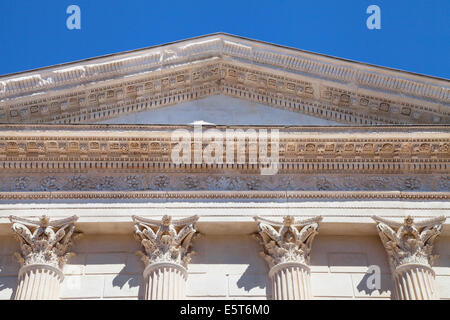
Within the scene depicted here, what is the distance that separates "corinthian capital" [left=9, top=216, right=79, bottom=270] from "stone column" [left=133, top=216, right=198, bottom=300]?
4.13 ft

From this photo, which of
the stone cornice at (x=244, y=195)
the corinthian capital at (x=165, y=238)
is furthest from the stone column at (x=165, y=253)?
the stone cornice at (x=244, y=195)

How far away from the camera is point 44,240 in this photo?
535 inches

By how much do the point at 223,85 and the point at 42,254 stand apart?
18.6 ft

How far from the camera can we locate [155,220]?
548 inches

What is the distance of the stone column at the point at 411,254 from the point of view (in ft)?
43.0

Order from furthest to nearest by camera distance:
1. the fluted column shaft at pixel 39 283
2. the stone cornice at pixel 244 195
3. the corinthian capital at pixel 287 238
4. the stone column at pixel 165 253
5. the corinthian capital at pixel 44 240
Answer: the stone cornice at pixel 244 195 → the corinthian capital at pixel 287 238 → the corinthian capital at pixel 44 240 → the stone column at pixel 165 253 → the fluted column shaft at pixel 39 283

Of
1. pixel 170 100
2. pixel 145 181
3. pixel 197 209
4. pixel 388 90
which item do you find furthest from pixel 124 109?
pixel 388 90

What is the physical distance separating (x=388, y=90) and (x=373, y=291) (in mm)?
4397

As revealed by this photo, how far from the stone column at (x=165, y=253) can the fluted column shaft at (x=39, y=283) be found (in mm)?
1540

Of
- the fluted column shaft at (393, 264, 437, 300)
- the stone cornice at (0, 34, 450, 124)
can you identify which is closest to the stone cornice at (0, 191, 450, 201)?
the fluted column shaft at (393, 264, 437, 300)

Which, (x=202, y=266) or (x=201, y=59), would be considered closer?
(x=202, y=266)

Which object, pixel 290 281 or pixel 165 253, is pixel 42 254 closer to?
pixel 165 253

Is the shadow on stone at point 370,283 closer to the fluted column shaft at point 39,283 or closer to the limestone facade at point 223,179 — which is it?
the limestone facade at point 223,179

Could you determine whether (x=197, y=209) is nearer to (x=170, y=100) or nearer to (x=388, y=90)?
(x=170, y=100)
